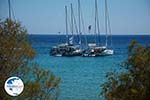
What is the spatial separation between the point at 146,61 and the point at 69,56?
7262cm

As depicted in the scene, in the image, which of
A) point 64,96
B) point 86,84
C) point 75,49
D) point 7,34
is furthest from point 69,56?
point 7,34

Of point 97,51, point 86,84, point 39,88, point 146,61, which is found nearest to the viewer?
point 146,61

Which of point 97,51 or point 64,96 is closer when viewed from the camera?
point 64,96

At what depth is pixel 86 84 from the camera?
44375 mm

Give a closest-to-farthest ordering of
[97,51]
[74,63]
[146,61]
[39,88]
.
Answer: [146,61] < [39,88] < [74,63] < [97,51]

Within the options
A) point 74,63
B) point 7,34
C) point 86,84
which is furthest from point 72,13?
point 7,34

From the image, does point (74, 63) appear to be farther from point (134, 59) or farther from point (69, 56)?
point (134, 59)

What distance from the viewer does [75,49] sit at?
8625cm

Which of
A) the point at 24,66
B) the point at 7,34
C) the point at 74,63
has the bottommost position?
the point at 74,63

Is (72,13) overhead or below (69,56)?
overhead

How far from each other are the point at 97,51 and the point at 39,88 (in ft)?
228

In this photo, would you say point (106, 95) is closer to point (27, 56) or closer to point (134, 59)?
point (134, 59)

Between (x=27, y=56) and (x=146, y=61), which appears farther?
(x=27, y=56)

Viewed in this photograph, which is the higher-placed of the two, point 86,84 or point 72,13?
point 72,13
